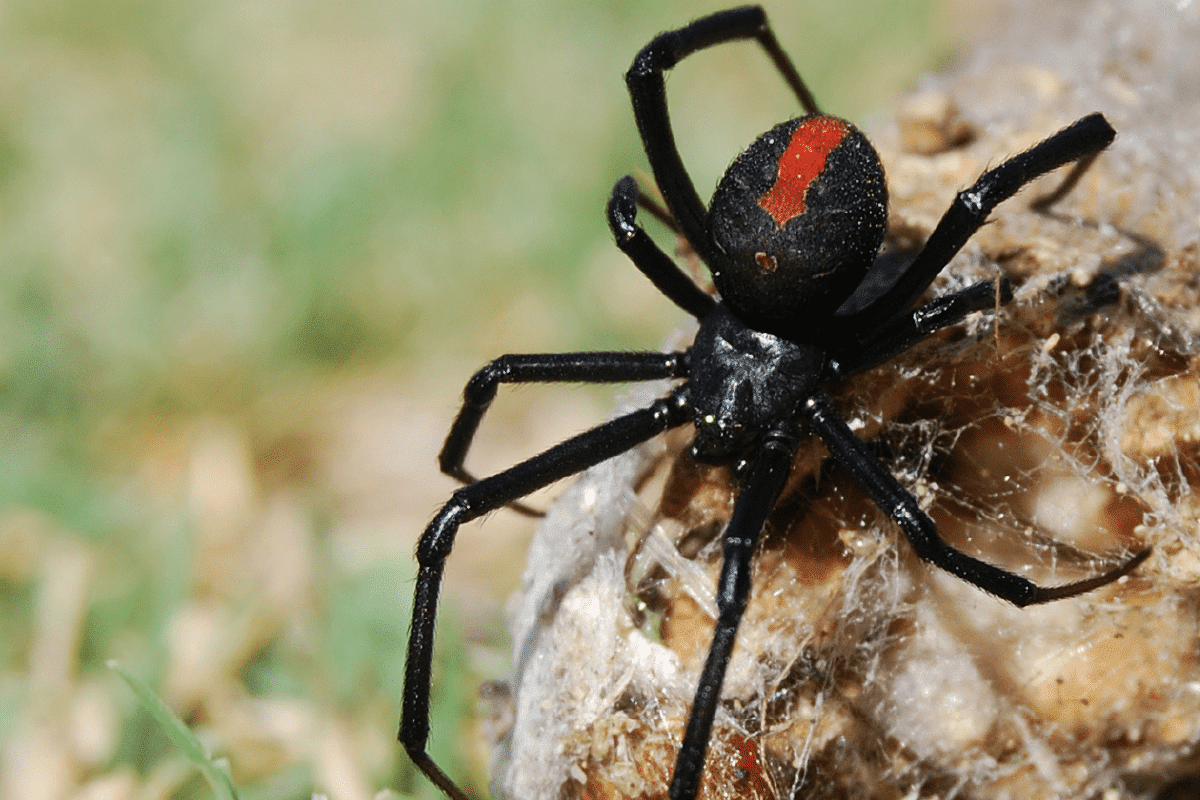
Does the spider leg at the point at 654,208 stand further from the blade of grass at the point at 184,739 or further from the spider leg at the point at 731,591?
the blade of grass at the point at 184,739

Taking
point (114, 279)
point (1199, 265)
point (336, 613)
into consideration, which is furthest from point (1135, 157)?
point (114, 279)

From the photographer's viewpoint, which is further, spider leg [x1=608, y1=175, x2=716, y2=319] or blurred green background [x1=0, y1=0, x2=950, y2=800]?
blurred green background [x1=0, y1=0, x2=950, y2=800]

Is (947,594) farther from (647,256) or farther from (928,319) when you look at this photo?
(647,256)

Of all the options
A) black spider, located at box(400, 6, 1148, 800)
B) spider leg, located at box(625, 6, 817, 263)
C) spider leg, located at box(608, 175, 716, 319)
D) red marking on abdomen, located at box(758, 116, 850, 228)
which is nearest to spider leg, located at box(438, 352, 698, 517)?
black spider, located at box(400, 6, 1148, 800)

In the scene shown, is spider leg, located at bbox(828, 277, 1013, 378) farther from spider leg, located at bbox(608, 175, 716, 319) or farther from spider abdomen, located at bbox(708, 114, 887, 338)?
spider leg, located at bbox(608, 175, 716, 319)

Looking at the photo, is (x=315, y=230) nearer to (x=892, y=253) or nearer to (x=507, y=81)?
(x=507, y=81)

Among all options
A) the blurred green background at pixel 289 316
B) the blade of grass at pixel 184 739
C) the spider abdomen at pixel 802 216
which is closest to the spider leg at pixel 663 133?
the spider abdomen at pixel 802 216
